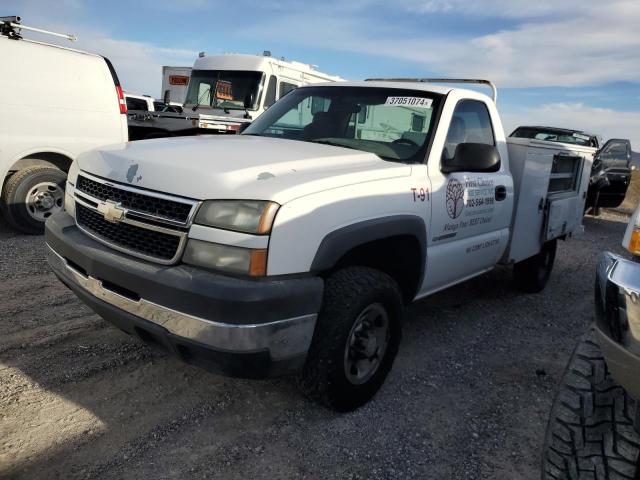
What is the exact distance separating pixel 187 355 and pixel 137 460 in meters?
0.57

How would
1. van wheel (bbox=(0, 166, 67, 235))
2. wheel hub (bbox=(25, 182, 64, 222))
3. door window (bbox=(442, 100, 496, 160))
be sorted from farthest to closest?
1. wheel hub (bbox=(25, 182, 64, 222))
2. van wheel (bbox=(0, 166, 67, 235))
3. door window (bbox=(442, 100, 496, 160))

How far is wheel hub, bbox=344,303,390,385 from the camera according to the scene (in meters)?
2.82

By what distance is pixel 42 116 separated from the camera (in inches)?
241

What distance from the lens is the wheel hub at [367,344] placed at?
282 cm

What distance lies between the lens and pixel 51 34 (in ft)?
22.0

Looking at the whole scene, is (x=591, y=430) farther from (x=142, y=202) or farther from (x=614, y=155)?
(x=614, y=155)

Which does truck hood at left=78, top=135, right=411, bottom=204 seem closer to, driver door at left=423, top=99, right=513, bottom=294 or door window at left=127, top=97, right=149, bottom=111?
driver door at left=423, top=99, right=513, bottom=294

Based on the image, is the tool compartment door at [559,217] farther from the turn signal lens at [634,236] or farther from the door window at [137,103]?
the door window at [137,103]

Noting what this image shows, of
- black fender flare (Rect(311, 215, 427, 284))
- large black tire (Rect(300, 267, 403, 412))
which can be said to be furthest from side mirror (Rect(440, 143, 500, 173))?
large black tire (Rect(300, 267, 403, 412))

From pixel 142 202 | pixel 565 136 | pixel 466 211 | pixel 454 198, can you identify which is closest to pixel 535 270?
pixel 466 211

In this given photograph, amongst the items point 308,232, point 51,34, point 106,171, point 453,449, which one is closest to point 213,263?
point 308,232

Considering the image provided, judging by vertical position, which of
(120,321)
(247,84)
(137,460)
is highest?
(247,84)

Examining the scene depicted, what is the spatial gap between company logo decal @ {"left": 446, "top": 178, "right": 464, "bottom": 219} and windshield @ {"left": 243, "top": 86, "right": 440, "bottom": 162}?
300 mm

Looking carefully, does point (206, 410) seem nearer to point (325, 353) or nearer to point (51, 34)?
point (325, 353)
